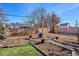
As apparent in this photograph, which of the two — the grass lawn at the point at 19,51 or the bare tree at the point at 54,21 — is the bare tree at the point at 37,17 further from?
the grass lawn at the point at 19,51

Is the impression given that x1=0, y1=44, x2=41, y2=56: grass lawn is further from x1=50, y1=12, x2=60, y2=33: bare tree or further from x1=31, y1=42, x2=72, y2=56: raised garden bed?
x1=50, y1=12, x2=60, y2=33: bare tree

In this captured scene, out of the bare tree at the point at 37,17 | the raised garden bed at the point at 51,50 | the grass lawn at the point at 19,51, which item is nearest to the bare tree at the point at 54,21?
the bare tree at the point at 37,17

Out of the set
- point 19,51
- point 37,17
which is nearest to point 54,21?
point 37,17

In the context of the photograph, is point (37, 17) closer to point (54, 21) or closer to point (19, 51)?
point (54, 21)

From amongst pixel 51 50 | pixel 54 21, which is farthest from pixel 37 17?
pixel 51 50

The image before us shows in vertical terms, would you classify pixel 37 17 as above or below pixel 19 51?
above

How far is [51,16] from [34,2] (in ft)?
1.02

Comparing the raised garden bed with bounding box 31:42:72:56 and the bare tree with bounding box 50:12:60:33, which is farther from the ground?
the bare tree with bounding box 50:12:60:33

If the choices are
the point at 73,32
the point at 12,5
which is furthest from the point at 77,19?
the point at 12,5

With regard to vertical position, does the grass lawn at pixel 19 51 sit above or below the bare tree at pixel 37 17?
below

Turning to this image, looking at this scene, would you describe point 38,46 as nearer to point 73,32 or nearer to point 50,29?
point 50,29

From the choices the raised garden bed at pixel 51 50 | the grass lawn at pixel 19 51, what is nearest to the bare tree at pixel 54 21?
the raised garden bed at pixel 51 50

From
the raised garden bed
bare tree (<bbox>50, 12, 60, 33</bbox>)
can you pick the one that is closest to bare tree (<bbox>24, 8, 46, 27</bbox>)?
bare tree (<bbox>50, 12, 60, 33</bbox>)

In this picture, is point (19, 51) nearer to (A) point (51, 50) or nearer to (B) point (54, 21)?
(A) point (51, 50)
